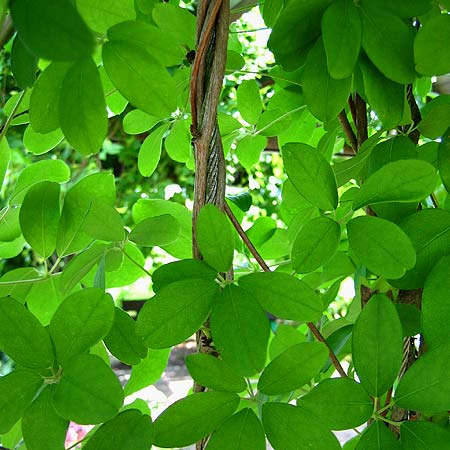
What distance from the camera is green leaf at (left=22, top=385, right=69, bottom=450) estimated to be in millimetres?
343

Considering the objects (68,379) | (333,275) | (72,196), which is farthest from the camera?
(333,275)

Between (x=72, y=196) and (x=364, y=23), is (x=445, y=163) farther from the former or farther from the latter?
(x=72, y=196)

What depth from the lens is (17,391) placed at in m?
0.35

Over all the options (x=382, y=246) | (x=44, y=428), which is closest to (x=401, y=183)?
(x=382, y=246)

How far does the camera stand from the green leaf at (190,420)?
36 cm

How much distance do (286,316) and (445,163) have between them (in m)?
0.16

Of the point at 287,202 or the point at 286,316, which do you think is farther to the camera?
the point at 287,202

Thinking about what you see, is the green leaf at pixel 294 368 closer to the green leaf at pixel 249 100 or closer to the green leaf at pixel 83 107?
the green leaf at pixel 83 107

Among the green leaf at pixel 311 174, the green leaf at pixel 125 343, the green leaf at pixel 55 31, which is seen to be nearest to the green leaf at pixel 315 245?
the green leaf at pixel 311 174

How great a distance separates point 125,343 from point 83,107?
156 millimetres

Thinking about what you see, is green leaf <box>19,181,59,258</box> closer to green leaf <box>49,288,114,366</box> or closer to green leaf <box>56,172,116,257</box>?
green leaf <box>56,172,116,257</box>

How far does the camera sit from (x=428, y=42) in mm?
373

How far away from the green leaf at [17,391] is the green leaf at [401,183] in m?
0.23

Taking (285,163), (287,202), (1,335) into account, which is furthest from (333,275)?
(1,335)
